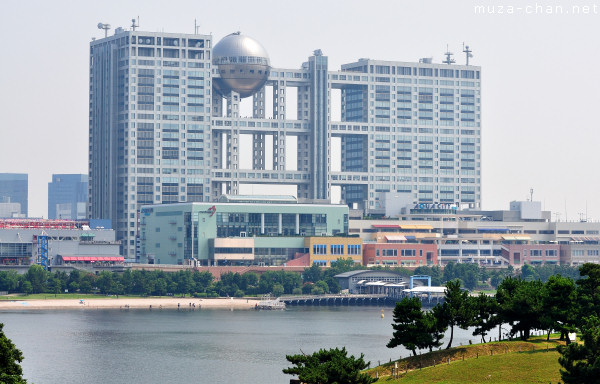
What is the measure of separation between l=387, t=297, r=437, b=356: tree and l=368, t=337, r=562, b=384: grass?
5.90 ft

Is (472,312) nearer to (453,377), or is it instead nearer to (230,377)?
(453,377)

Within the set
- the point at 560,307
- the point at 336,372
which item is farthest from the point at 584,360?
the point at 560,307

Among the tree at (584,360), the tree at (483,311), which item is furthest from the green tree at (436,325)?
the tree at (584,360)

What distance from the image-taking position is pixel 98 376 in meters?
172

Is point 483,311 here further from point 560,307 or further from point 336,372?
point 336,372

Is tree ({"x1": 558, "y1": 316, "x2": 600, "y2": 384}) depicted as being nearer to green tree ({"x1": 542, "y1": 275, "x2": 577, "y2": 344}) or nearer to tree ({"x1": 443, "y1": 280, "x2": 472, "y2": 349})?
green tree ({"x1": 542, "y1": 275, "x2": 577, "y2": 344})

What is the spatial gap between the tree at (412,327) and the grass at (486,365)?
70.8 inches

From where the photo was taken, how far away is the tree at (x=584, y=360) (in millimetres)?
111000

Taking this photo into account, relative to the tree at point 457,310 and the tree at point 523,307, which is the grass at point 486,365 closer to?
the tree at point 523,307

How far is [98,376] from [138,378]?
6114 mm

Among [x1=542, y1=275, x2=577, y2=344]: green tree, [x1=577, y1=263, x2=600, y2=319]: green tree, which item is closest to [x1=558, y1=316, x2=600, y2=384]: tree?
[x1=542, y1=275, x2=577, y2=344]: green tree

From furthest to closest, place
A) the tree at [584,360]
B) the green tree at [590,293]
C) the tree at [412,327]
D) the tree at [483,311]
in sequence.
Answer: the tree at [483,311]
the green tree at [590,293]
the tree at [412,327]
the tree at [584,360]

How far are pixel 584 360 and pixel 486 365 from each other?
20056 mm

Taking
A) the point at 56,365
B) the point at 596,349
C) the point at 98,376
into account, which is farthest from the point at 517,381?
the point at 56,365
